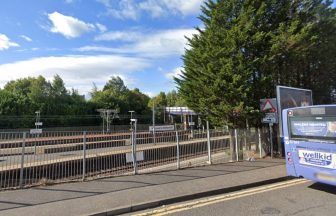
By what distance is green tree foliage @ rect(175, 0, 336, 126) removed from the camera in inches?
683

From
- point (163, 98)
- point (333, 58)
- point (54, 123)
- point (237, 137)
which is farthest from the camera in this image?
point (163, 98)

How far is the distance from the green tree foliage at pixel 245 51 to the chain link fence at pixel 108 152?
5.20 ft

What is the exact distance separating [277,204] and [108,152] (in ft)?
26.9

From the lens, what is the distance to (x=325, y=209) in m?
8.00

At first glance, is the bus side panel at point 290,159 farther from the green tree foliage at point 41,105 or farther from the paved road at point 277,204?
the green tree foliage at point 41,105

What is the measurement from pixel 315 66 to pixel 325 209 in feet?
54.8

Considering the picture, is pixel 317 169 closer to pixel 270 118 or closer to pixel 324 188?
pixel 324 188

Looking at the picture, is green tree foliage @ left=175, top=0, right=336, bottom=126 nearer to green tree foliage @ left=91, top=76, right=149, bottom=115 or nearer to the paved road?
the paved road

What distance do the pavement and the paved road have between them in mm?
950

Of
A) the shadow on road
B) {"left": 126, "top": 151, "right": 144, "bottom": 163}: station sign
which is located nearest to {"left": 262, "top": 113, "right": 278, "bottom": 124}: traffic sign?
the shadow on road

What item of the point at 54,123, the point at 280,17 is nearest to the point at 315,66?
the point at 280,17

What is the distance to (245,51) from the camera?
706 inches

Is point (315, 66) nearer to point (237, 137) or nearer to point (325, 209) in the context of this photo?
point (237, 137)

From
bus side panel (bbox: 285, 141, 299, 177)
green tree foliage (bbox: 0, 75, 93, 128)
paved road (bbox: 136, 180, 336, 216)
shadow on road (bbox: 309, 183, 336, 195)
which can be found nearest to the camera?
paved road (bbox: 136, 180, 336, 216)
